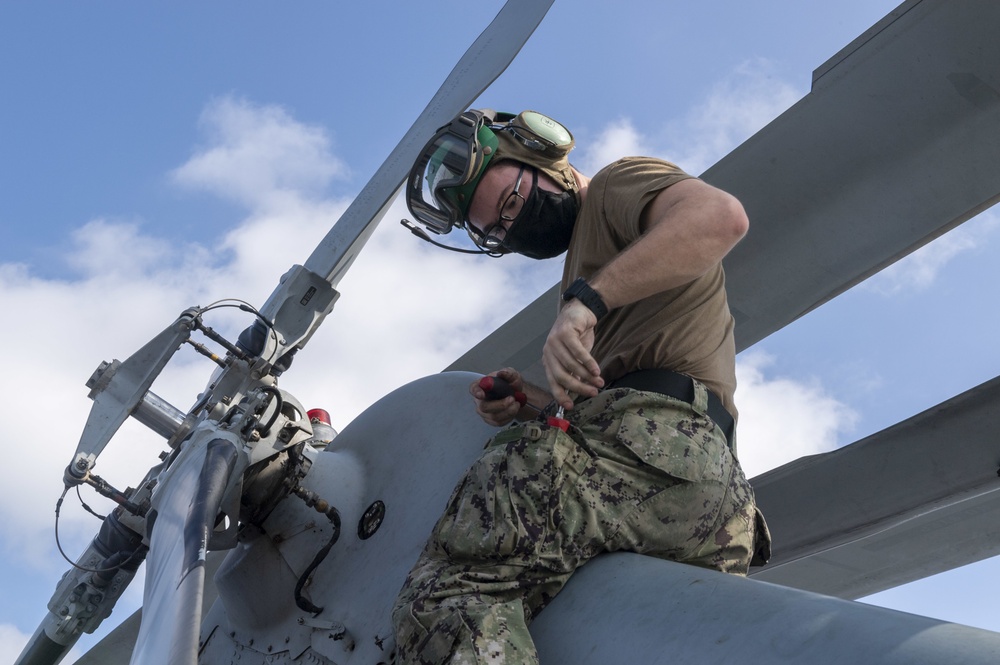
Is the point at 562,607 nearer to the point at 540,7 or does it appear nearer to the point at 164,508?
the point at 164,508

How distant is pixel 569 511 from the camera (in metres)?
2.22

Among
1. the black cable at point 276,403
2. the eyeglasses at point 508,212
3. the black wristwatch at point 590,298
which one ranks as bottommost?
the black cable at point 276,403

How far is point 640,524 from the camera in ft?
7.44

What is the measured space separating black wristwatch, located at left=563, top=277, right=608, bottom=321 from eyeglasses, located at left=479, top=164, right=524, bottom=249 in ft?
2.19

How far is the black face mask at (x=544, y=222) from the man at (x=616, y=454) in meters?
0.21

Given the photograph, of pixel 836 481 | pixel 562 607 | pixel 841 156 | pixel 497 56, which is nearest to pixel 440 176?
pixel 497 56

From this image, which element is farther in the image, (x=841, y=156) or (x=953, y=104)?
(x=841, y=156)

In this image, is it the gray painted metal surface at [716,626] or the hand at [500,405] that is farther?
the hand at [500,405]

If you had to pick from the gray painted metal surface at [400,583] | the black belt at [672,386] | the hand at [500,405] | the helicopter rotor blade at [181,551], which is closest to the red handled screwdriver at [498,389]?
the hand at [500,405]

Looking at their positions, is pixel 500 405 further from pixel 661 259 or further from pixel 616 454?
pixel 661 259

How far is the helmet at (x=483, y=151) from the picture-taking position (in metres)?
2.99

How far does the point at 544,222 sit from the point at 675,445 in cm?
89

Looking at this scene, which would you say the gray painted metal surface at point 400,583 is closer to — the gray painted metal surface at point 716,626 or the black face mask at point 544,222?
the gray painted metal surface at point 716,626

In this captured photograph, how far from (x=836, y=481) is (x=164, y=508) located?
2.54 metres
